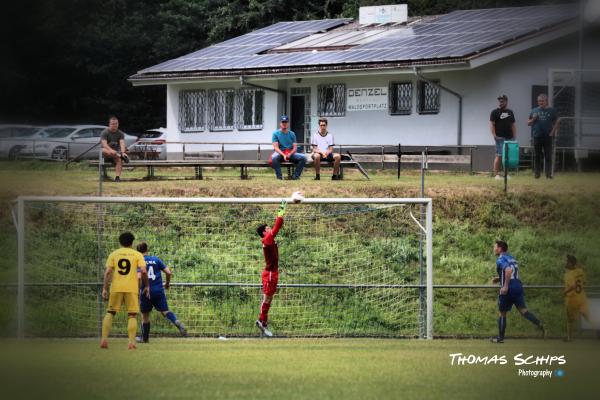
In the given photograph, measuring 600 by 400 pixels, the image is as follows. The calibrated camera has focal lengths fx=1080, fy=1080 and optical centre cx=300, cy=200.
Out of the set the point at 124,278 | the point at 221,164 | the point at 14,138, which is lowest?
the point at 124,278

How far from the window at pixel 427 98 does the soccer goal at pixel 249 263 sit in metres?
7.36

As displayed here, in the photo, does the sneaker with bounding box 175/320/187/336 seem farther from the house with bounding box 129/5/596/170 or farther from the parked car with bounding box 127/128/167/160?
the parked car with bounding box 127/128/167/160

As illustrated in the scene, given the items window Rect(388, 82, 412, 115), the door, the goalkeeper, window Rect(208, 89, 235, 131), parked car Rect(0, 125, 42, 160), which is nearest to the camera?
parked car Rect(0, 125, 42, 160)

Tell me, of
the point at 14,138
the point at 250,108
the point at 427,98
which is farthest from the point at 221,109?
the point at 14,138

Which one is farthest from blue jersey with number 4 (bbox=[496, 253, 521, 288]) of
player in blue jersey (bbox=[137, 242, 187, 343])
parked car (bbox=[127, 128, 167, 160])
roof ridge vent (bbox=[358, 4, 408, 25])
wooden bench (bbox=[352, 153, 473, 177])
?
roof ridge vent (bbox=[358, 4, 408, 25])

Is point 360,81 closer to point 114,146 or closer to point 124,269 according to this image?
point 114,146

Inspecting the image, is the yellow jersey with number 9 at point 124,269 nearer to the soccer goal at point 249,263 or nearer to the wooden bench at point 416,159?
the soccer goal at point 249,263

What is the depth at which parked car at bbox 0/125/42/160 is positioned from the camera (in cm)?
227

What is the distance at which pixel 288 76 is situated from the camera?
25125 millimetres

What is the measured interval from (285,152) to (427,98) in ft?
19.4

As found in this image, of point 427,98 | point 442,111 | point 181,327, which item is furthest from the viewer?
point 427,98

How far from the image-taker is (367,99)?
81.3ft

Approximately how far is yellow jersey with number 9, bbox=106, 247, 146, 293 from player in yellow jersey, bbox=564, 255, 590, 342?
14.0 feet

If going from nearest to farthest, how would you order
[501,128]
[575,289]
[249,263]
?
[575,289] → [249,263] → [501,128]
